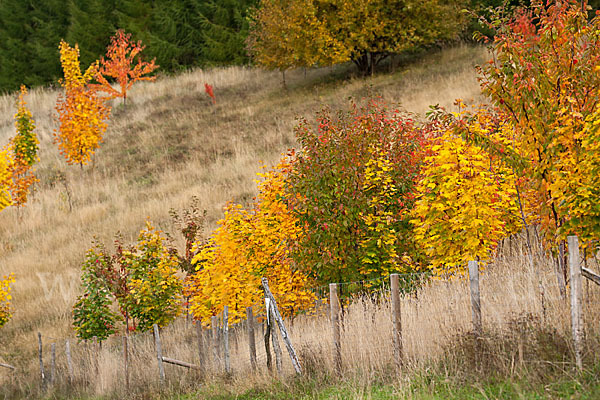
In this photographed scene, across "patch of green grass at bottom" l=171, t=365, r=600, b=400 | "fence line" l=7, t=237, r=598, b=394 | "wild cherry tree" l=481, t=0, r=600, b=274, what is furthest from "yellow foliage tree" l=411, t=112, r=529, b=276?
"patch of green grass at bottom" l=171, t=365, r=600, b=400

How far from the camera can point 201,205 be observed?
920 inches

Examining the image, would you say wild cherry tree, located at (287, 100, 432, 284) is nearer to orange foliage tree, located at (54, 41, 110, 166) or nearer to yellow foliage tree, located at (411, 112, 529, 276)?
yellow foliage tree, located at (411, 112, 529, 276)

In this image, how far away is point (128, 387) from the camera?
12.4 m

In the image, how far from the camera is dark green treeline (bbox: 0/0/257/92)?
46.1m

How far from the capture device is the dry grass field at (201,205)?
838cm

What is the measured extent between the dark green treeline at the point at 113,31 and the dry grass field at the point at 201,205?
18.0 ft

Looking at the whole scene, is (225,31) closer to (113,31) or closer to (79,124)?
(113,31)

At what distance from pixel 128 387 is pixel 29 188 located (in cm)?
1904

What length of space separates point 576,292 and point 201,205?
1809 centimetres

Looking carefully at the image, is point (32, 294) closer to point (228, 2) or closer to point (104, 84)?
point (104, 84)

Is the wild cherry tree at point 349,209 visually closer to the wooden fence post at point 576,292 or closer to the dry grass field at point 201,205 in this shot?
the dry grass field at point 201,205

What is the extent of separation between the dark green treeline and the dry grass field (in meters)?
5.48

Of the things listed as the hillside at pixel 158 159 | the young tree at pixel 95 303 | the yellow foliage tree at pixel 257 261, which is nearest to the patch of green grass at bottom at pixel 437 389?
the yellow foliage tree at pixel 257 261

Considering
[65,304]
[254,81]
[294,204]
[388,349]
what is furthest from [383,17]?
[388,349]
